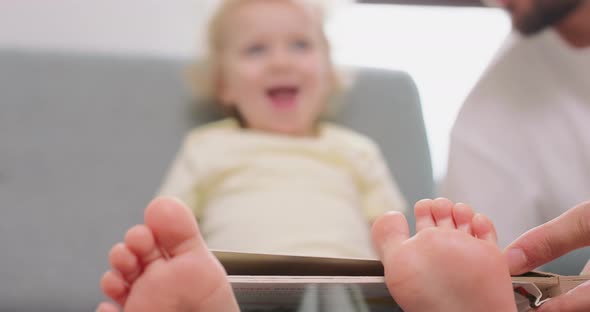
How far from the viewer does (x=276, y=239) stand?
2.89ft

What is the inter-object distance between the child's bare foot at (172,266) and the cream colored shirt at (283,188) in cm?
45

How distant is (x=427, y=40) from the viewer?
58.2 inches

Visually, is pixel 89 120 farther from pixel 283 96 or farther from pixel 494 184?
pixel 494 184

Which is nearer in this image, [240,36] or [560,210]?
[560,210]

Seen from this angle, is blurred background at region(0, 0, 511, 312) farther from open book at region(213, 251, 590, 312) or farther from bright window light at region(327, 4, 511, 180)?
open book at region(213, 251, 590, 312)

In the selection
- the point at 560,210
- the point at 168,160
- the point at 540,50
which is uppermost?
Result: the point at 540,50

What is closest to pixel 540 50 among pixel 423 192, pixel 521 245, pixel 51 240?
pixel 423 192

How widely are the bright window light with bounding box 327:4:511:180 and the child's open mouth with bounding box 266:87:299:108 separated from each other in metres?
0.26

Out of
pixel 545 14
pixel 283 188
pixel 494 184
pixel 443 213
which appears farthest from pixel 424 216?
pixel 545 14

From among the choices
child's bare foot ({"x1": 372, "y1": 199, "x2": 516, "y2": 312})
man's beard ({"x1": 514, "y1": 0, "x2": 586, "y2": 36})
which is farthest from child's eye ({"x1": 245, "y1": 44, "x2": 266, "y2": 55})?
child's bare foot ({"x1": 372, "y1": 199, "x2": 516, "y2": 312})

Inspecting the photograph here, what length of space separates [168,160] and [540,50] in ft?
2.79

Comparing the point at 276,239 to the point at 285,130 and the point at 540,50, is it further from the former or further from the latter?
the point at 540,50

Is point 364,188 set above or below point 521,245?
below

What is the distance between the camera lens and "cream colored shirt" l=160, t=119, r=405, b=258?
2.94 ft
